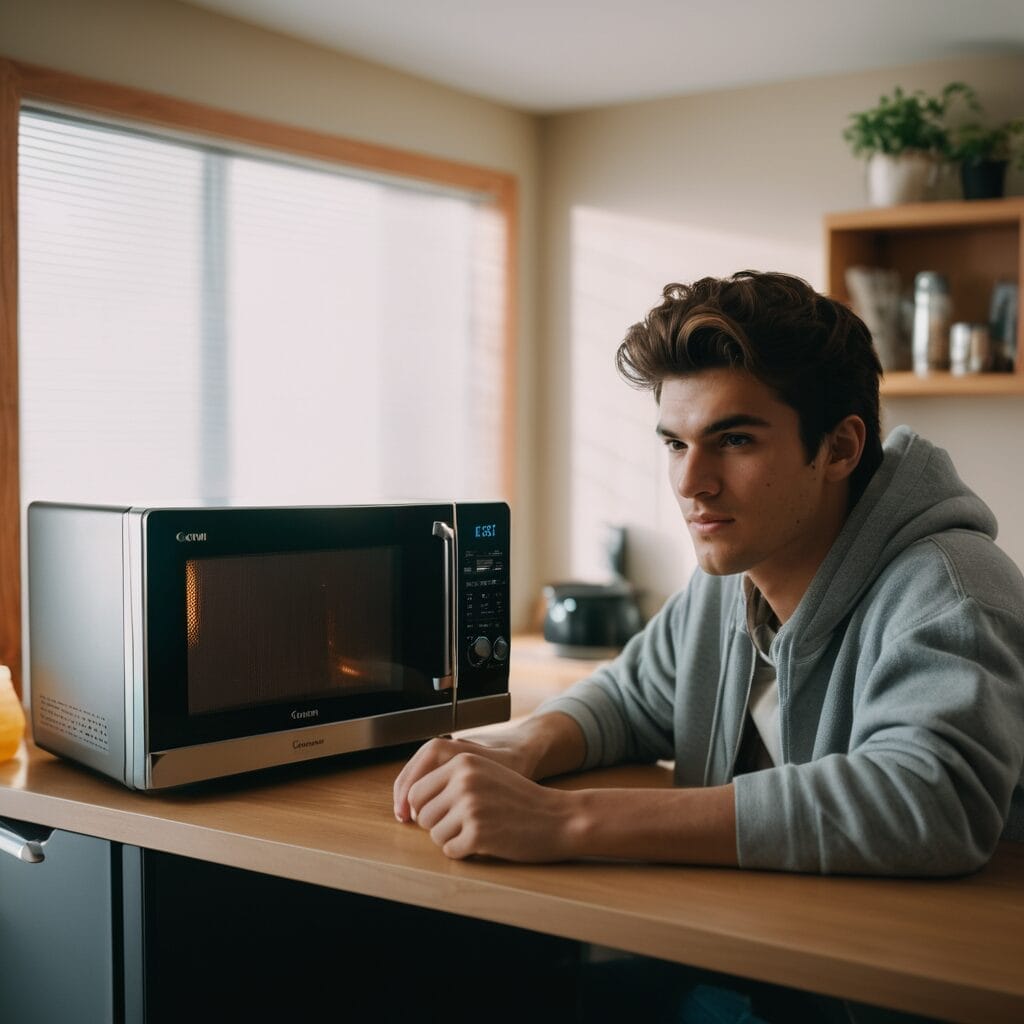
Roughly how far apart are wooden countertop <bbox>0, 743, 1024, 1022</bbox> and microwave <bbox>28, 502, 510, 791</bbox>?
2.4 inches

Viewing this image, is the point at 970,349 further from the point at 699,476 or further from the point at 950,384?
the point at 699,476

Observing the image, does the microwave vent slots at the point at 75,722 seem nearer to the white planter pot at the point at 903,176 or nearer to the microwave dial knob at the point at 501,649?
the microwave dial knob at the point at 501,649

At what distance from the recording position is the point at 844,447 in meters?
1.47

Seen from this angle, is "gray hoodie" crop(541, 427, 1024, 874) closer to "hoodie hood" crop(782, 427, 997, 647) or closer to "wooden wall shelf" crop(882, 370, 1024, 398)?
"hoodie hood" crop(782, 427, 997, 647)

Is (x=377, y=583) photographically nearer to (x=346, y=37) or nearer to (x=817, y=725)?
(x=817, y=725)

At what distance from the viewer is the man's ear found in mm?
1462

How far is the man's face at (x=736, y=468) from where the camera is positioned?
1.40m

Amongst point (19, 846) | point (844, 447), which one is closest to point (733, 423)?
point (844, 447)

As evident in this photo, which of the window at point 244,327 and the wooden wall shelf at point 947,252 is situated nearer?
the window at point 244,327

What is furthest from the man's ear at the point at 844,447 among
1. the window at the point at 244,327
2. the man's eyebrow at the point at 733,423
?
the window at the point at 244,327

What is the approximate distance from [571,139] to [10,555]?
82.8 inches

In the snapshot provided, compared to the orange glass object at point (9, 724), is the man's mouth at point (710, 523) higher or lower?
higher

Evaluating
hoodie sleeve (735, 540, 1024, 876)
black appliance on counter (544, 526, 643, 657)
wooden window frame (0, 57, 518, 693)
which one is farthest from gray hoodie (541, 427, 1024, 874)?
black appliance on counter (544, 526, 643, 657)

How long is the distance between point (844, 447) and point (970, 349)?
5.59 ft
